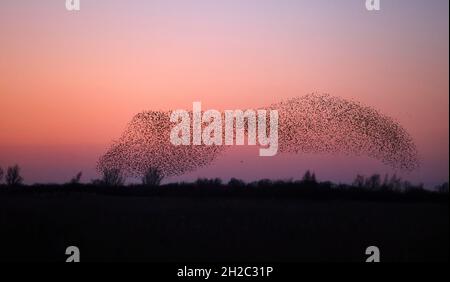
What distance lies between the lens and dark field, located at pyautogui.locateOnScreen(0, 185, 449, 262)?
14.0m

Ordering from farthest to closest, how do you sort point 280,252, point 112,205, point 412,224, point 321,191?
point 321,191
point 112,205
point 412,224
point 280,252

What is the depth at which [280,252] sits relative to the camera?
558 inches

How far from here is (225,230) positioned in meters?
15.4

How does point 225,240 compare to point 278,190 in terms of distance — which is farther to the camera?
point 278,190

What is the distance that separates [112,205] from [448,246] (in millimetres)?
8875

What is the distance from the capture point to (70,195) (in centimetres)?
1878

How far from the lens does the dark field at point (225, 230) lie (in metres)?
14.0
